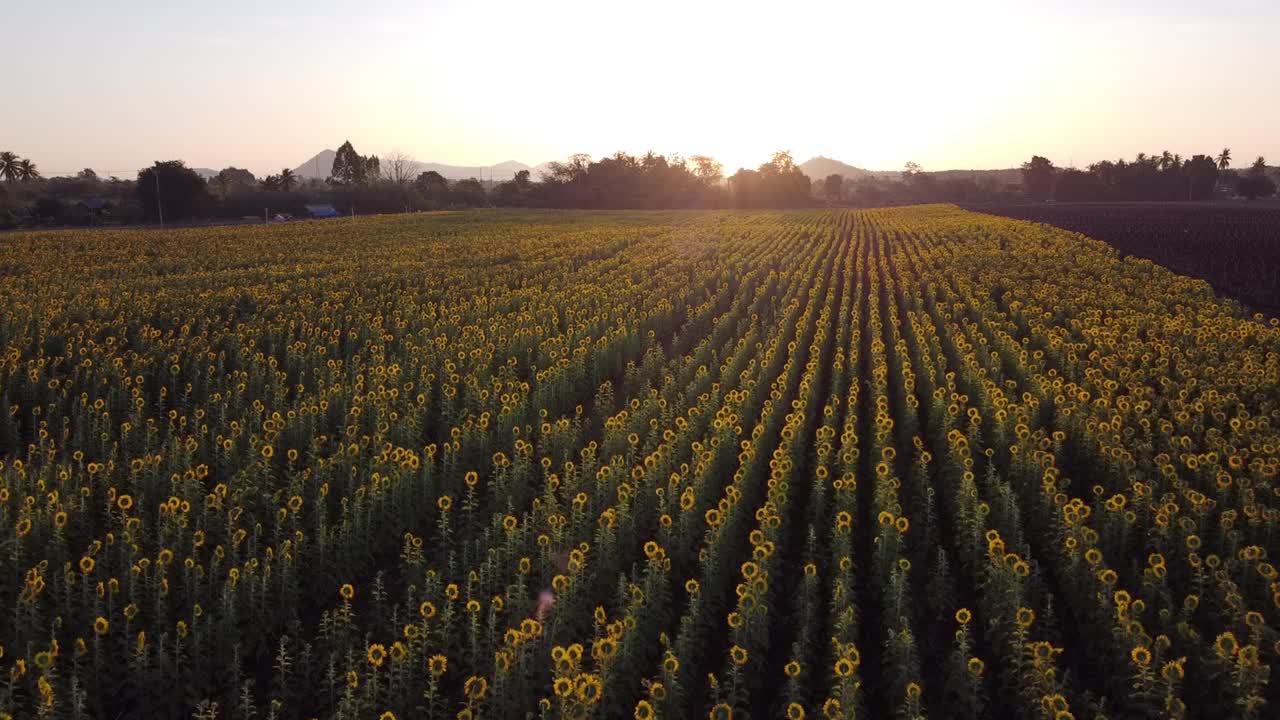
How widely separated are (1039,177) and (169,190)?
3872 inches

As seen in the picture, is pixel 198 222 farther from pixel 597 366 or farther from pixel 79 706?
pixel 79 706

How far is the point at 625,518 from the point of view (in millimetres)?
7113

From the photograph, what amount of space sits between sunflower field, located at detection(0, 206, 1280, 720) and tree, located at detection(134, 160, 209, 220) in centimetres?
4988

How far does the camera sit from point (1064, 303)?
17.5m

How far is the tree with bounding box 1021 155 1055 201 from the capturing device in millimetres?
105250

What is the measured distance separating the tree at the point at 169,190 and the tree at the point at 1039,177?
313ft

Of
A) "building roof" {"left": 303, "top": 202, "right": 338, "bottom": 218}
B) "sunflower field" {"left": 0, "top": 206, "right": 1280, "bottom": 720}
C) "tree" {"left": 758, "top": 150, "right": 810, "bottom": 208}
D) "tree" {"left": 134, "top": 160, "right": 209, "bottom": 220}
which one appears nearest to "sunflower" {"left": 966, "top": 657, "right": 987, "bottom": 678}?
"sunflower field" {"left": 0, "top": 206, "right": 1280, "bottom": 720}

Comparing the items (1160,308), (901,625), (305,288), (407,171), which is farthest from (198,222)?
(407,171)

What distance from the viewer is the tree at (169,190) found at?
192ft

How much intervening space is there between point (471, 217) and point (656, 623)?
51.9 m

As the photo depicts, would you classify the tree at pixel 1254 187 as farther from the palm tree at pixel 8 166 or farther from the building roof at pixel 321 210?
the palm tree at pixel 8 166

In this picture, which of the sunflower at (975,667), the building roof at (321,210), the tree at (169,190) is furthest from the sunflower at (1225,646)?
the building roof at (321,210)

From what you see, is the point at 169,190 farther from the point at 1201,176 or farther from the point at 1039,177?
the point at 1201,176

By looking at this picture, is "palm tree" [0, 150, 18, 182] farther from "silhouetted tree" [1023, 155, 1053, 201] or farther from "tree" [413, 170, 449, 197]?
"silhouetted tree" [1023, 155, 1053, 201]
